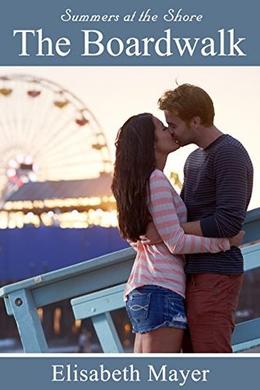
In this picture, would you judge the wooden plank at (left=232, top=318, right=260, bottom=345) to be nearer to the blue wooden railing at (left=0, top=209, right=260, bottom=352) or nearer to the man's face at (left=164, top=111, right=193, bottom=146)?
the blue wooden railing at (left=0, top=209, right=260, bottom=352)

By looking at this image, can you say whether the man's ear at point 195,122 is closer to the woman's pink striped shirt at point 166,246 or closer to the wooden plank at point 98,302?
the woman's pink striped shirt at point 166,246

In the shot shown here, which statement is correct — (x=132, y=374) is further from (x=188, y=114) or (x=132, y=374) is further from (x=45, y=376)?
(x=188, y=114)

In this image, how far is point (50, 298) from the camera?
2.82 m

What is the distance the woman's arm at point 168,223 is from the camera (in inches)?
94.2

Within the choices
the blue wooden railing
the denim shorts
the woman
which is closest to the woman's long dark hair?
the woman

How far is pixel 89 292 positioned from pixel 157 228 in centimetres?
44

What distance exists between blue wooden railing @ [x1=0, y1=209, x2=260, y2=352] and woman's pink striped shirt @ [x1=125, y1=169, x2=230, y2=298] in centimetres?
22

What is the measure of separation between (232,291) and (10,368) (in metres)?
0.56

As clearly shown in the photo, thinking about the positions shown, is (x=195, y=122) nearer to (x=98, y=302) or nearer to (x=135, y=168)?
(x=135, y=168)

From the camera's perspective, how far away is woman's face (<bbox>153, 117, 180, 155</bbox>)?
2.42m

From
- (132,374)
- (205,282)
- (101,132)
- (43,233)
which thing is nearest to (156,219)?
(205,282)

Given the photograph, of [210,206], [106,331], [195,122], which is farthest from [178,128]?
[106,331]

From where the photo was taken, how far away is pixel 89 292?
280 cm

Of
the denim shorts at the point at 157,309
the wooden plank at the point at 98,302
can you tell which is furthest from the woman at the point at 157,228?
the wooden plank at the point at 98,302
